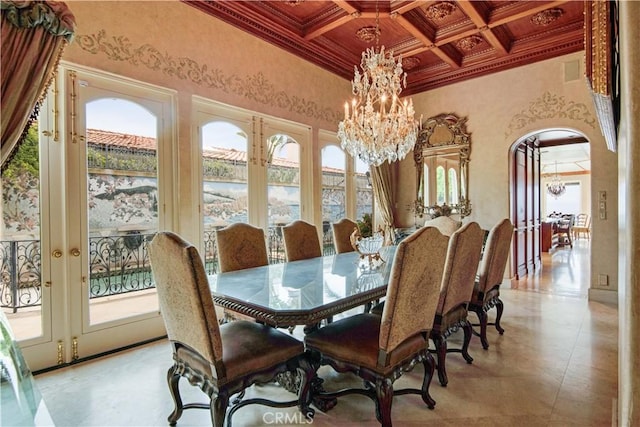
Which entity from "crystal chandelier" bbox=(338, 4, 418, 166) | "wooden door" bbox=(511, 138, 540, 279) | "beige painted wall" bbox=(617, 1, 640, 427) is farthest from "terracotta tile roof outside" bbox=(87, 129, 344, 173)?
"wooden door" bbox=(511, 138, 540, 279)

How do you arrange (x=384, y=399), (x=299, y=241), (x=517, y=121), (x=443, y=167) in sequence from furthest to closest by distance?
1. (x=443, y=167)
2. (x=517, y=121)
3. (x=299, y=241)
4. (x=384, y=399)

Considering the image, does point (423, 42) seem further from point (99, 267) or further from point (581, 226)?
point (581, 226)

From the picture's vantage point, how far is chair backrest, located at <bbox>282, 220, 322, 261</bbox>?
3241mm

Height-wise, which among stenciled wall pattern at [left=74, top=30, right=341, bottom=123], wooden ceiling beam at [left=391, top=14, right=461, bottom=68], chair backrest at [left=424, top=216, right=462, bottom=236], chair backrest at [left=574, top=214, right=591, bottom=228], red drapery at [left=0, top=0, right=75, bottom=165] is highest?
wooden ceiling beam at [left=391, top=14, right=461, bottom=68]

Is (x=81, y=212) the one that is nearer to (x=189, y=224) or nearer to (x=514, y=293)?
(x=189, y=224)

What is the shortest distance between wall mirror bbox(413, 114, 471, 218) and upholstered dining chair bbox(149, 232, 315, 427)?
441cm

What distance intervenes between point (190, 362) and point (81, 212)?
184 centimetres

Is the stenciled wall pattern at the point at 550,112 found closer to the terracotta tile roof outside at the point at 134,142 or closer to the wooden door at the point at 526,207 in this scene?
the wooden door at the point at 526,207

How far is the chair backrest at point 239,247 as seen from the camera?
2.73 m

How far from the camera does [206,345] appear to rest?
155cm

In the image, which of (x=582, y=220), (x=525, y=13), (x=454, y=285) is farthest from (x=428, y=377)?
(x=582, y=220)

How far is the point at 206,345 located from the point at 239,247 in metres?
1.34

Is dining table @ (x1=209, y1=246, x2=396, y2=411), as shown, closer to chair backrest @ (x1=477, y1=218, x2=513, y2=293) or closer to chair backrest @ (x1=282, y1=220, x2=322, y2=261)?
chair backrest @ (x1=282, y1=220, x2=322, y2=261)

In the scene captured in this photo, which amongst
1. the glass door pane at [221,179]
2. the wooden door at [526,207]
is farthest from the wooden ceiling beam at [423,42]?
the glass door pane at [221,179]
